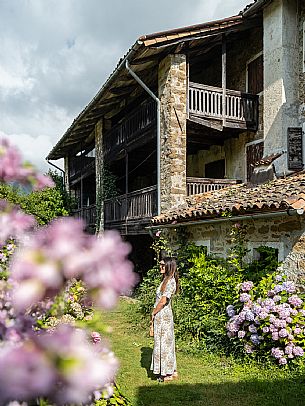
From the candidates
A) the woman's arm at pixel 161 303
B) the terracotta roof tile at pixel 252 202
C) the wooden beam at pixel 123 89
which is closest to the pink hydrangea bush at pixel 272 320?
the terracotta roof tile at pixel 252 202

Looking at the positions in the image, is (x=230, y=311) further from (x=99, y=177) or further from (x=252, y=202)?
(x=99, y=177)

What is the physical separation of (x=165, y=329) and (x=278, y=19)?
28.8ft

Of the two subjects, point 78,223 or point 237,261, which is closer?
point 78,223

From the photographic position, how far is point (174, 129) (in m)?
11.7

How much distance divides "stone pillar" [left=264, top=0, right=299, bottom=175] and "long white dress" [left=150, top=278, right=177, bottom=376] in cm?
612

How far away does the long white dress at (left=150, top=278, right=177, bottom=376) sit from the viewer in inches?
241

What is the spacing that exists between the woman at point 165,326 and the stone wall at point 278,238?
2190 mm

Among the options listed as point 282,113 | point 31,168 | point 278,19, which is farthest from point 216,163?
point 31,168

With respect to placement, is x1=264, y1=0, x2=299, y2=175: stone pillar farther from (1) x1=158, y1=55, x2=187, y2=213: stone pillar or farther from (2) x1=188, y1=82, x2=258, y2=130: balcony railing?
(1) x1=158, y1=55, x2=187, y2=213: stone pillar

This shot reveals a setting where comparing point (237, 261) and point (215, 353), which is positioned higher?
point (237, 261)

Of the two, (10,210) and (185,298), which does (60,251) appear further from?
(185,298)

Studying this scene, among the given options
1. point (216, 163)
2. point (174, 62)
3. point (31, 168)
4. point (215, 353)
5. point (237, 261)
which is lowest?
point (215, 353)

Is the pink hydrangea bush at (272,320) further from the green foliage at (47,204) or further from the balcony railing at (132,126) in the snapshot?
the green foliage at (47,204)

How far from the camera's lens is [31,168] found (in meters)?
1.32
